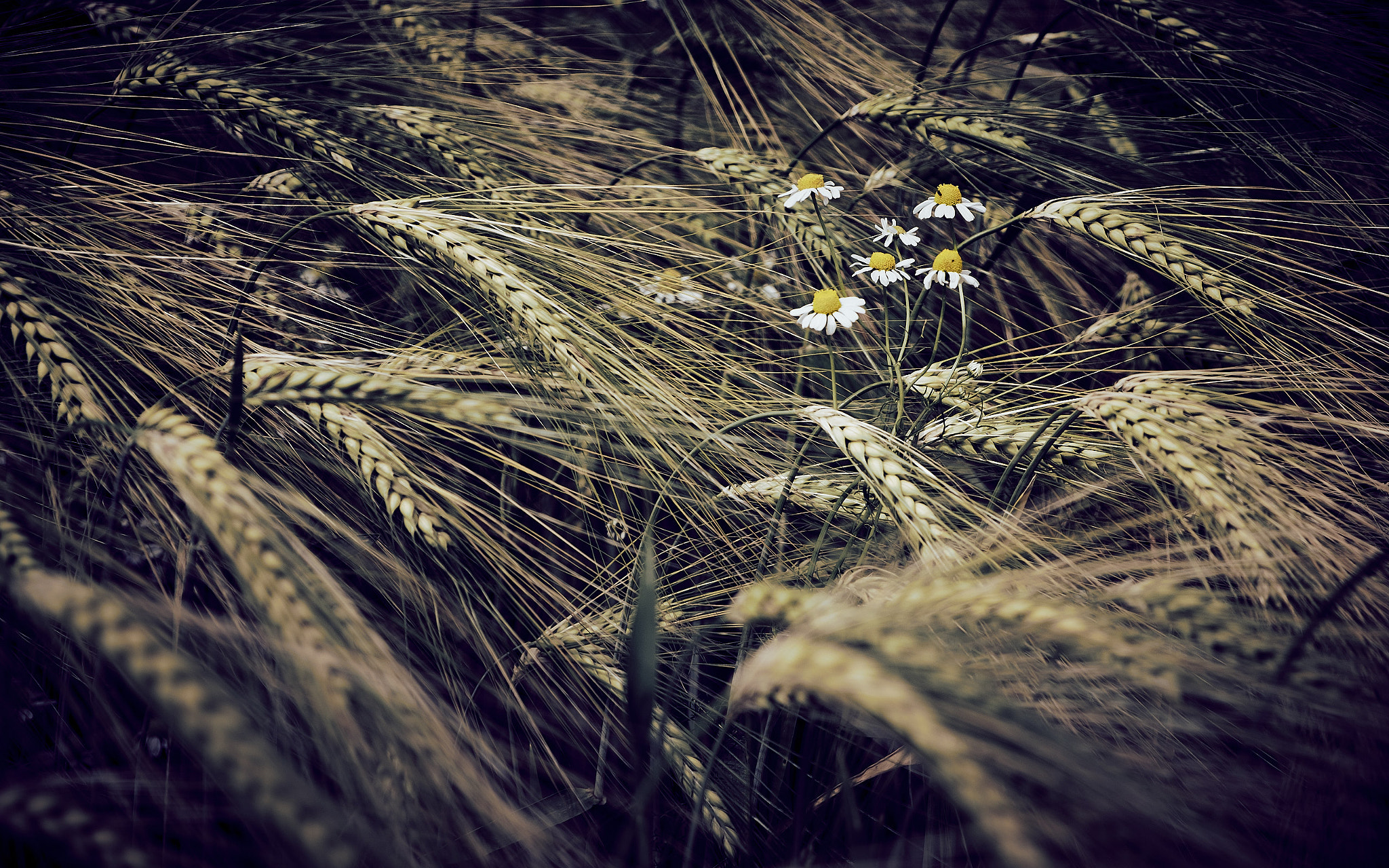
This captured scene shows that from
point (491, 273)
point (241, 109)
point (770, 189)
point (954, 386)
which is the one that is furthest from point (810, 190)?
point (241, 109)

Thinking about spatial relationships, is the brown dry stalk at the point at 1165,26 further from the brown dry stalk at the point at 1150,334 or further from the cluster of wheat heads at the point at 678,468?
the brown dry stalk at the point at 1150,334

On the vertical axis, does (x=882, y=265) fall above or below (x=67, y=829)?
above

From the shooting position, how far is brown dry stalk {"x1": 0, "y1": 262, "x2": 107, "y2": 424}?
62cm

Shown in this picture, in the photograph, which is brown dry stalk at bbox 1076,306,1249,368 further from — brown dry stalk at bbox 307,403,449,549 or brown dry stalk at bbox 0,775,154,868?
brown dry stalk at bbox 0,775,154,868

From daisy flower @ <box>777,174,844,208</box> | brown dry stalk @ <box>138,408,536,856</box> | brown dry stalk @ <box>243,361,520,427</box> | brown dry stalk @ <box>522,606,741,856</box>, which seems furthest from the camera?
daisy flower @ <box>777,174,844,208</box>

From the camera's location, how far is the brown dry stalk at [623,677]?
67 centimetres

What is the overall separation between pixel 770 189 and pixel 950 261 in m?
0.31

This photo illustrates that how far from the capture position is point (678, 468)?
602 millimetres

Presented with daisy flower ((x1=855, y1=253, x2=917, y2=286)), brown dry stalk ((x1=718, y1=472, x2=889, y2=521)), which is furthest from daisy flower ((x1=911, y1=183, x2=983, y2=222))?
brown dry stalk ((x1=718, y1=472, x2=889, y2=521))

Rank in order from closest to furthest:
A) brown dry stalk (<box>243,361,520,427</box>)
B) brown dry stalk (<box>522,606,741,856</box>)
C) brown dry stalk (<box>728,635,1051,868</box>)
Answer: brown dry stalk (<box>728,635,1051,868</box>) → brown dry stalk (<box>243,361,520,427</box>) → brown dry stalk (<box>522,606,741,856</box>)

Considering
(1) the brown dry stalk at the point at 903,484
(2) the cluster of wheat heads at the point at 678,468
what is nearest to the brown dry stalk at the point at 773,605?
(2) the cluster of wheat heads at the point at 678,468

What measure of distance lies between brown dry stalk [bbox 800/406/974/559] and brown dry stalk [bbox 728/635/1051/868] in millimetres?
196

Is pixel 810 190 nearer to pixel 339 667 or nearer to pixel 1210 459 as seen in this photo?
pixel 1210 459

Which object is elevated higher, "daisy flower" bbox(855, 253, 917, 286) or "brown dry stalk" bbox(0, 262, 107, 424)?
"brown dry stalk" bbox(0, 262, 107, 424)
